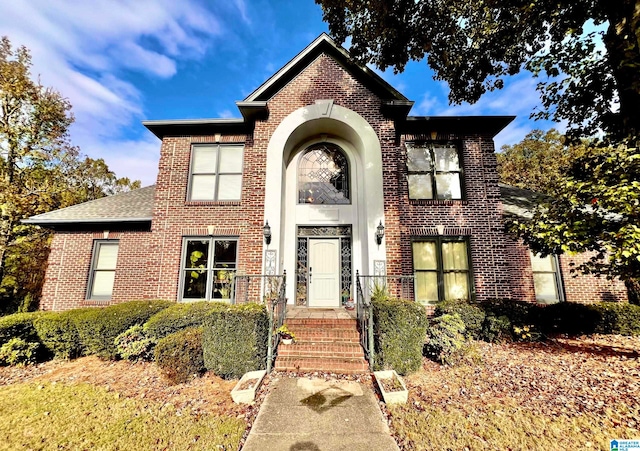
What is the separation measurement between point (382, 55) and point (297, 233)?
6004mm

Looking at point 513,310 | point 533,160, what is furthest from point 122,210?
point 533,160

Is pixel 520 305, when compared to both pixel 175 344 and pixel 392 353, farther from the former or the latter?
pixel 175 344

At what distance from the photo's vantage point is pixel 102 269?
9.01 metres

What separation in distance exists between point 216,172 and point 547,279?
11.2 m

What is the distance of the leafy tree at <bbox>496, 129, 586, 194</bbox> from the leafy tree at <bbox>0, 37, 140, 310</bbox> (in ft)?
96.4

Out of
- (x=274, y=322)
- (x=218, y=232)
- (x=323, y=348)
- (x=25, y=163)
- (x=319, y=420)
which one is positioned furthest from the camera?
(x=25, y=163)

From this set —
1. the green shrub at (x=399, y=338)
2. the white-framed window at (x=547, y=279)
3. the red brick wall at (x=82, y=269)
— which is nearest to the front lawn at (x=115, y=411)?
the green shrub at (x=399, y=338)

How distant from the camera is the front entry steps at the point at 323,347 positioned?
5.34 metres

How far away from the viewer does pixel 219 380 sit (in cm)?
516

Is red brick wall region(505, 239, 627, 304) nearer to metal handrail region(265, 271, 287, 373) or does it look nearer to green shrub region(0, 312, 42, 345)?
metal handrail region(265, 271, 287, 373)

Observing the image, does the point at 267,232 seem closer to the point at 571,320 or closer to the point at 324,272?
the point at 324,272

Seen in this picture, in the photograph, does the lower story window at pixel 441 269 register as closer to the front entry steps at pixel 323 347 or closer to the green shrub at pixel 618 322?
the front entry steps at pixel 323 347

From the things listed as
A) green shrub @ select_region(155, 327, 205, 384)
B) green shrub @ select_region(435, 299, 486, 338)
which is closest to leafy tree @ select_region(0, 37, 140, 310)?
green shrub @ select_region(155, 327, 205, 384)

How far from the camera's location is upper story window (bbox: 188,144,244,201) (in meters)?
9.06
